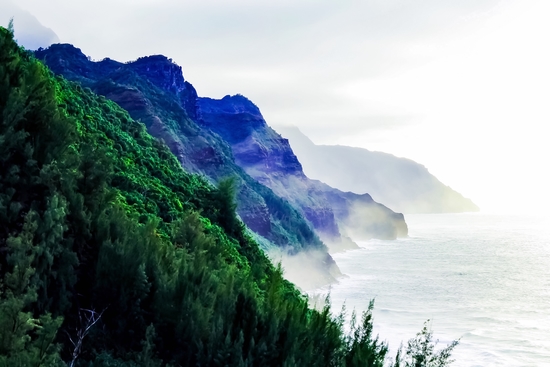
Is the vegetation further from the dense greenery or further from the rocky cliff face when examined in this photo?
the dense greenery

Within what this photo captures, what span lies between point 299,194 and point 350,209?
42.5 m

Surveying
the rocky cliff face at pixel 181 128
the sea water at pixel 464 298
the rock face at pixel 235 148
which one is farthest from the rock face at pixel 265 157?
the sea water at pixel 464 298

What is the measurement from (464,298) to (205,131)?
Answer: 1817 inches

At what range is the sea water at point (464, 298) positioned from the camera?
32.6 m

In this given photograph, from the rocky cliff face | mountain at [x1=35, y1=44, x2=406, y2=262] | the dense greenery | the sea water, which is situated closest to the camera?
the sea water

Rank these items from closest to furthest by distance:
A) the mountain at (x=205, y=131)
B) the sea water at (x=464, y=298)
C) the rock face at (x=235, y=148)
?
1. the sea water at (x=464, y=298)
2. the mountain at (x=205, y=131)
3. the rock face at (x=235, y=148)

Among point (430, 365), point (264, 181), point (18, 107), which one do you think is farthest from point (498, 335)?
point (264, 181)

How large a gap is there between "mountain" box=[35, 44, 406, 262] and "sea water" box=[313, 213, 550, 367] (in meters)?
12.6

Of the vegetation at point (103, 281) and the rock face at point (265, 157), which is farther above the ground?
the rock face at point (265, 157)

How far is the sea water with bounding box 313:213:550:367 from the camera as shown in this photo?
107 feet

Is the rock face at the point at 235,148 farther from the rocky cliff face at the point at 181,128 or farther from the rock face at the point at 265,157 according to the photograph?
the rock face at the point at 265,157

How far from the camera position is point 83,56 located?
7100 cm

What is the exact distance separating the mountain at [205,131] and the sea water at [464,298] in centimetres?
1260

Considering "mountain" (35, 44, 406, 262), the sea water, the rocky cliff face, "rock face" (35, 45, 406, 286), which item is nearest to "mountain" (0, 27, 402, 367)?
the sea water
